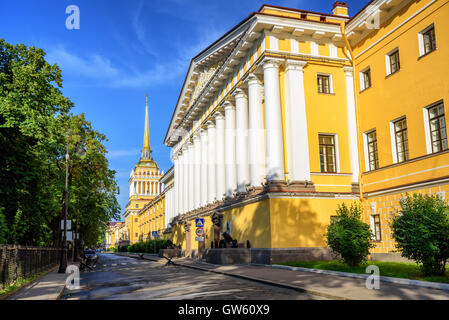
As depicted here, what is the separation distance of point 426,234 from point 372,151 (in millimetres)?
11746

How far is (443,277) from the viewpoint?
12.9 metres

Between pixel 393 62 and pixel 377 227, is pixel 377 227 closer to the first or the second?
pixel 377 227

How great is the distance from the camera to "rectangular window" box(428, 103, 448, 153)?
18941 mm

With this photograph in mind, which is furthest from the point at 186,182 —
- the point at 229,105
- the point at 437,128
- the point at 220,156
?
the point at 437,128

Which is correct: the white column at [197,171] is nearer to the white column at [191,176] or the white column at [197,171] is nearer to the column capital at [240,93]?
the white column at [191,176]

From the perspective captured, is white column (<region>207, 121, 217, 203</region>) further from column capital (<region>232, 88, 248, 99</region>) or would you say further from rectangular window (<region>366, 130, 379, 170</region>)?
rectangular window (<region>366, 130, 379, 170</region>)

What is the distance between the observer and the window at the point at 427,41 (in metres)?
19.7

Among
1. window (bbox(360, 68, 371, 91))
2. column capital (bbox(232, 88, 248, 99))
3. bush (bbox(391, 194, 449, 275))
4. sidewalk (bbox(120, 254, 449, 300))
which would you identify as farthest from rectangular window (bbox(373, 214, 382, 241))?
column capital (bbox(232, 88, 248, 99))

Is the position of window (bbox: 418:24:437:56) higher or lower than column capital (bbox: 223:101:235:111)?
lower

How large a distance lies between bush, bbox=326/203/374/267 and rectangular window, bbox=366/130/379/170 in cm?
697
